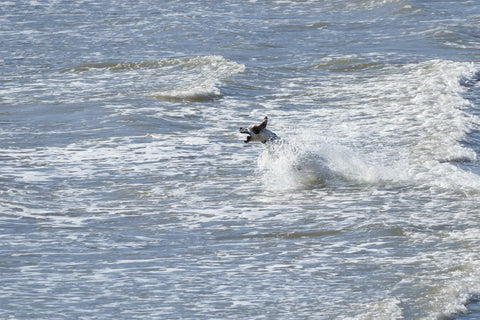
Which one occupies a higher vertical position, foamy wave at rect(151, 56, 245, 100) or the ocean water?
the ocean water

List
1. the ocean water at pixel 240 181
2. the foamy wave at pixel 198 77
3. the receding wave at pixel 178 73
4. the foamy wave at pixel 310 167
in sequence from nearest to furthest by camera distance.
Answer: the ocean water at pixel 240 181, the foamy wave at pixel 310 167, the foamy wave at pixel 198 77, the receding wave at pixel 178 73

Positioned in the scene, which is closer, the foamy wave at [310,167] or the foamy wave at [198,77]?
the foamy wave at [310,167]

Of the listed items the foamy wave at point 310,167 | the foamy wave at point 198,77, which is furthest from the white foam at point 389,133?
the foamy wave at point 198,77

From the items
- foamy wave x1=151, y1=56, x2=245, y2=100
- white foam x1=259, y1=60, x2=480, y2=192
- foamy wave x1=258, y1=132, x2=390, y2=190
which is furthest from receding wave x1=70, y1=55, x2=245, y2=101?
foamy wave x1=258, y1=132, x2=390, y2=190

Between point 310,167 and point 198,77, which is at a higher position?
point 310,167

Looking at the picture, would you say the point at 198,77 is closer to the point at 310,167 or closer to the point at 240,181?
the point at 240,181

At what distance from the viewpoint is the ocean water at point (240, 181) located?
7156 mm

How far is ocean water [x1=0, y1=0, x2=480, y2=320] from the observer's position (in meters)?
7.16

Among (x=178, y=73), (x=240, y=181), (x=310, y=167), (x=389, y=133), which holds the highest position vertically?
(x=310, y=167)

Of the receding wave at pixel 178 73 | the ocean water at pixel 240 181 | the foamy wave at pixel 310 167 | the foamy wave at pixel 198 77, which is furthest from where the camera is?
the receding wave at pixel 178 73

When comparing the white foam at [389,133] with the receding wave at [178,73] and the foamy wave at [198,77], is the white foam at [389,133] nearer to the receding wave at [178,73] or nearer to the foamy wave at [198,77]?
the foamy wave at [198,77]

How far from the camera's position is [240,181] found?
410 inches

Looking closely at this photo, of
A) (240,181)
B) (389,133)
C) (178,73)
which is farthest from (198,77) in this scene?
(240,181)

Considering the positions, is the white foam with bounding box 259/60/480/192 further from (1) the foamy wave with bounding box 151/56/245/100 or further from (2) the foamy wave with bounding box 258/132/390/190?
(1) the foamy wave with bounding box 151/56/245/100
